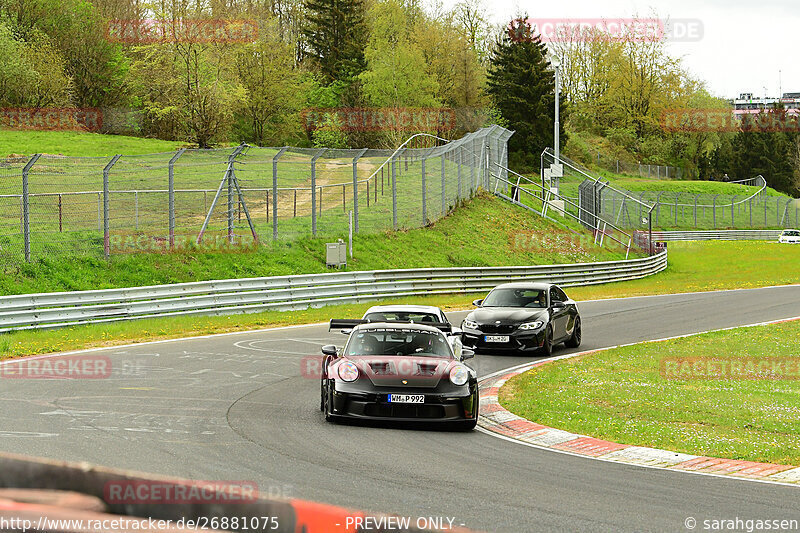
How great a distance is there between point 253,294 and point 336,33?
6705 cm

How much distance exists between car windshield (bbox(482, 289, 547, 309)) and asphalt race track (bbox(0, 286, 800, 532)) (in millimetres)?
5992

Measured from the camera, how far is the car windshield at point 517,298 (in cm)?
1920

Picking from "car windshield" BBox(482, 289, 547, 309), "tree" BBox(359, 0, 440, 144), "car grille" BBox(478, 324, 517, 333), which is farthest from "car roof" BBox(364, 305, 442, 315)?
"tree" BBox(359, 0, 440, 144)

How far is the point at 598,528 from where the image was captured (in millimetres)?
6555

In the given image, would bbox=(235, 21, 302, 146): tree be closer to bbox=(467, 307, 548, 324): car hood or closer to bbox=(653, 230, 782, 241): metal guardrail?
bbox=(653, 230, 782, 241): metal guardrail

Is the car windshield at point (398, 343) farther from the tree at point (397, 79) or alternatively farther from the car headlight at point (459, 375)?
the tree at point (397, 79)

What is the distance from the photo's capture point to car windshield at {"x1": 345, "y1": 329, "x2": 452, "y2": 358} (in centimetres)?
1195

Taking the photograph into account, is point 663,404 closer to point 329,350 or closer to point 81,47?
point 329,350

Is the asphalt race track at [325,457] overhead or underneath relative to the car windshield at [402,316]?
underneath

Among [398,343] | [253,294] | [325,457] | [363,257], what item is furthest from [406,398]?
[363,257]

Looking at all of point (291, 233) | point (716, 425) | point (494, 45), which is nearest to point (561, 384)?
point (716, 425)

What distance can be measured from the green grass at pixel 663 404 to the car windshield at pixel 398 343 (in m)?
1.38

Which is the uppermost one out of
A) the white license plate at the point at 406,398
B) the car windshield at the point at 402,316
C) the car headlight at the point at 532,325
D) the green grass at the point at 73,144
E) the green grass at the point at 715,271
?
the green grass at the point at 73,144

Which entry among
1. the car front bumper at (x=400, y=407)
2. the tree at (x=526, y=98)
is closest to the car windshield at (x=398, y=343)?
the car front bumper at (x=400, y=407)
